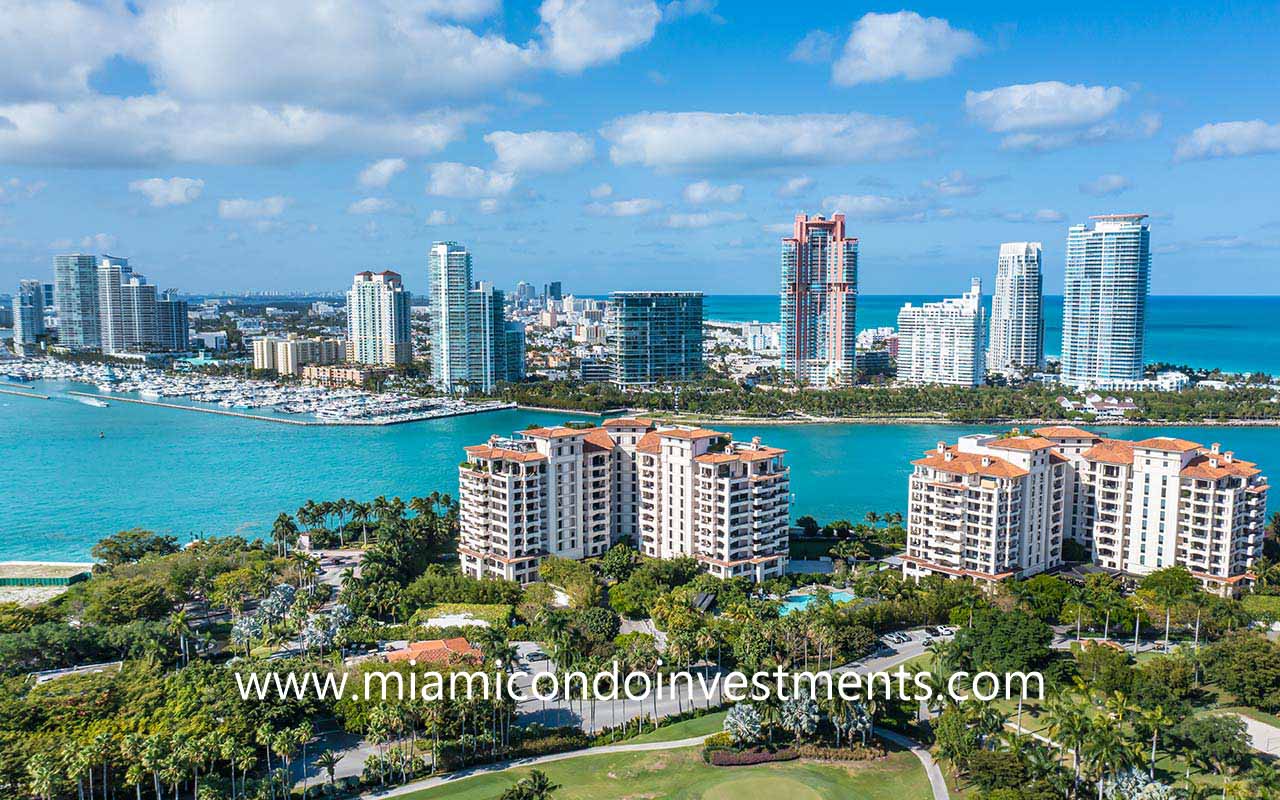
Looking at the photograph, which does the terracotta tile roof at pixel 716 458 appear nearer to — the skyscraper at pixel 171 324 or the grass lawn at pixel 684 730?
the grass lawn at pixel 684 730

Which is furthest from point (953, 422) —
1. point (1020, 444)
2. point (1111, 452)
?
point (1020, 444)

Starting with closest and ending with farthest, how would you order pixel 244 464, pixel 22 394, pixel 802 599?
1. pixel 802 599
2. pixel 244 464
3. pixel 22 394

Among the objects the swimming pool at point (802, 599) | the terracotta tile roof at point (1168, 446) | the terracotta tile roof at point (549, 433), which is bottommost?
the swimming pool at point (802, 599)

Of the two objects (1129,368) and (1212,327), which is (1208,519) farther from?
(1212,327)

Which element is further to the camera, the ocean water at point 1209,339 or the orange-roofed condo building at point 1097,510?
the ocean water at point 1209,339

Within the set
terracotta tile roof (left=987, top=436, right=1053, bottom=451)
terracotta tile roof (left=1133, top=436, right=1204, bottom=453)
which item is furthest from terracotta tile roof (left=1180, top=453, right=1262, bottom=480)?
terracotta tile roof (left=987, top=436, right=1053, bottom=451)

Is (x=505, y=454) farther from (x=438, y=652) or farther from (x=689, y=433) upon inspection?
(x=438, y=652)

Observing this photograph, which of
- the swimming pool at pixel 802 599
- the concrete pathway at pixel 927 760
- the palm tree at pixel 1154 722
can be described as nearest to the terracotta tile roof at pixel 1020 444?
the swimming pool at pixel 802 599
